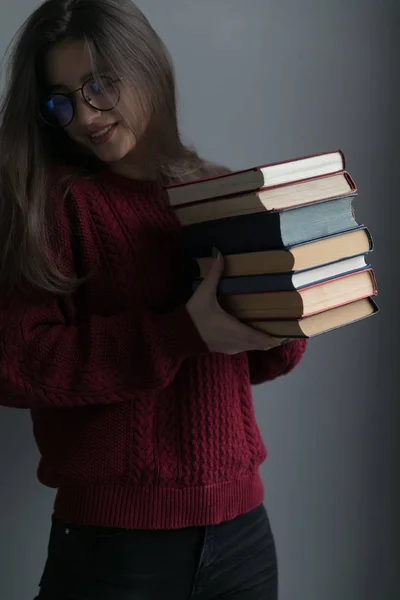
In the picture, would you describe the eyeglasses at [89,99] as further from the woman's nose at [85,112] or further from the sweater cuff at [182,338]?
the sweater cuff at [182,338]

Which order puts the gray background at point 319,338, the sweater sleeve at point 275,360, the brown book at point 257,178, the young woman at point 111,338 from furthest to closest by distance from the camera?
the gray background at point 319,338 < the sweater sleeve at point 275,360 < the young woman at point 111,338 < the brown book at point 257,178

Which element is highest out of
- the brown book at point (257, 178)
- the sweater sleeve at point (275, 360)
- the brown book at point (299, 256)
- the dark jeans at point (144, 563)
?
the brown book at point (257, 178)

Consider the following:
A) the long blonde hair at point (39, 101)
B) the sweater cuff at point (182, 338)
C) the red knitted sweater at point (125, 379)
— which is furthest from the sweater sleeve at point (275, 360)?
the long blonde hair at point (39, 101)

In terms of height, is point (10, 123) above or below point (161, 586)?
above

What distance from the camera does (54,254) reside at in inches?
33.3

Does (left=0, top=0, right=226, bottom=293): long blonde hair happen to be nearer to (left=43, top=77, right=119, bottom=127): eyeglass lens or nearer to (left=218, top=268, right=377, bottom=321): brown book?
(left=43, top=77, right=119, bottom=127): eyeglass lens

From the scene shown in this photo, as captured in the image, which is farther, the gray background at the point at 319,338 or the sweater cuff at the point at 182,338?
the gray background at the point at 319,338

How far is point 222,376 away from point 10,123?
0.40m

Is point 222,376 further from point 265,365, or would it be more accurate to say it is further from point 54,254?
point 54,254

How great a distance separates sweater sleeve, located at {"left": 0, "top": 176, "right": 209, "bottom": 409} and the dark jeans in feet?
0.57

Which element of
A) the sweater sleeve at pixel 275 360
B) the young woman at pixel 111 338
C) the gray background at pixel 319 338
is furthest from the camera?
the gray background at pixel 319 338

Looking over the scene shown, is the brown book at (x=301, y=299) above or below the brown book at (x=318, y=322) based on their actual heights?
above

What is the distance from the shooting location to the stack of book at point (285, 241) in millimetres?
720

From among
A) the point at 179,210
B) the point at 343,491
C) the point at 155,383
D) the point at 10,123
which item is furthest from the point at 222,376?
the point at 343,491
